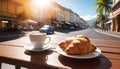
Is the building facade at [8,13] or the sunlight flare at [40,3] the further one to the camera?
the sunlight flare at [40,3]

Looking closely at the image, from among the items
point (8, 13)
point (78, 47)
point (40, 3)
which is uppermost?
point (40, 3)

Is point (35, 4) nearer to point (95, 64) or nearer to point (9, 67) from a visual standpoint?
point (9, 67)

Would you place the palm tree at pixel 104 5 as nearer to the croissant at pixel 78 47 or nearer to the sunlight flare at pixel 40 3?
the sunlight flare at pixel 40 3

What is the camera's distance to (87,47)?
1.17 meters

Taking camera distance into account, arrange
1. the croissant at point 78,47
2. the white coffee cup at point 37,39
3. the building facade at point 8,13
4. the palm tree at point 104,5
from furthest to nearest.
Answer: the palm tree at point 104,5
the building facade at point 8,13
the white coffee cup at point 37,39
the croissant at point 78,47

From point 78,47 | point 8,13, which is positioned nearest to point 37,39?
point 78,47

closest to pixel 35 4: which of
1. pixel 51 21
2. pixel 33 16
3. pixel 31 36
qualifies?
pixel 33 16

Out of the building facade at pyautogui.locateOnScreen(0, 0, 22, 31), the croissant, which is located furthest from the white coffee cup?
the building facade at pyautogui.locateOnScreen(0, 0, 22, 31)

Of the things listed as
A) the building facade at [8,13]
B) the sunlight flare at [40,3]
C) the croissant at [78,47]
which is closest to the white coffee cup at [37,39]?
the croissant at [78,47]

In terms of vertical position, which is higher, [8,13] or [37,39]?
[8,13]

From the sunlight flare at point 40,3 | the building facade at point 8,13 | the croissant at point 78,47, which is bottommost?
the croissant at point 78,47

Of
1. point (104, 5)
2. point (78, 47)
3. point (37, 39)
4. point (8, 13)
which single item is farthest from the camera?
point (104, 5)

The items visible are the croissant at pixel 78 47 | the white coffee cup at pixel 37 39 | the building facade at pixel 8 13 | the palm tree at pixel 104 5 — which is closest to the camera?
the croissant at pixel 78 47

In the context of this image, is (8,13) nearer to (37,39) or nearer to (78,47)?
(37,39)
